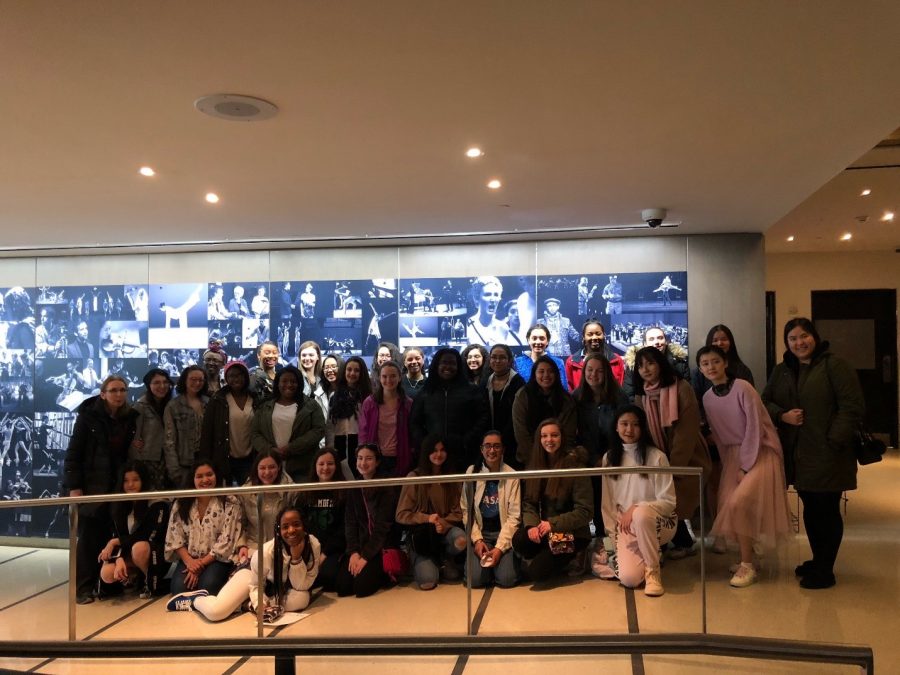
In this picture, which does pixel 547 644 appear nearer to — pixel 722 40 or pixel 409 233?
pixel 722 40

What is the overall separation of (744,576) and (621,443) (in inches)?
47.9

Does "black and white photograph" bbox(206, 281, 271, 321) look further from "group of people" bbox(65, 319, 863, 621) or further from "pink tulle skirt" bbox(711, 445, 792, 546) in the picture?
"pink tulle skirt" bbox(711, 445, 792, 546)

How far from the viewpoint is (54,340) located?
28.9 feet

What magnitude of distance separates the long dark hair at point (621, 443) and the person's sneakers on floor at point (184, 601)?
2903mm

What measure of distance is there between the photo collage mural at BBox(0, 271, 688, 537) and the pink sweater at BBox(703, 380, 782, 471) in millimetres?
2693

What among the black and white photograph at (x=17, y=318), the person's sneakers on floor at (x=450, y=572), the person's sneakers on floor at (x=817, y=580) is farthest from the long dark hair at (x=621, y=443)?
the black and white photograph at (x=17, y=318)

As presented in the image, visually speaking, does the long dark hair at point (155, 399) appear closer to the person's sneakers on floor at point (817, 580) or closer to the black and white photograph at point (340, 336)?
the black and white photograph at point (340, 336)

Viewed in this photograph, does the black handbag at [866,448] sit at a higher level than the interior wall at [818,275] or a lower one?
lower

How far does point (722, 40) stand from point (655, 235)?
4786 mm

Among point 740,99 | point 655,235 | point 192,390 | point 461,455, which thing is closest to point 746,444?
point 461,455

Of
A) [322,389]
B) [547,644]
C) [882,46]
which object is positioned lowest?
[547,644]

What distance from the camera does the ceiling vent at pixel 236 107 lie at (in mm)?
3555

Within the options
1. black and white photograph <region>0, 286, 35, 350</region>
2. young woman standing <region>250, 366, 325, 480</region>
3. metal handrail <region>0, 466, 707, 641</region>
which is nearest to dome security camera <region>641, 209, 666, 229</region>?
metal handrail <region>0, 466, 707, 641</region>

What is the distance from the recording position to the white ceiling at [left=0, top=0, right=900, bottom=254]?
279cm
